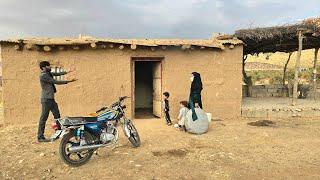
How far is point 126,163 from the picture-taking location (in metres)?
6.23

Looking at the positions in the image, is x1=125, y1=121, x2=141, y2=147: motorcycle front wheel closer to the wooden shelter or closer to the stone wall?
the wooden shelter

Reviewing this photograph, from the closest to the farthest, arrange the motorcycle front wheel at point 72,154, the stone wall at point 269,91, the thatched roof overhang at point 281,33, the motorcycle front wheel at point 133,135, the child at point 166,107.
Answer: the motorcycle front wheel at point 72,154, the motorcycle front wheel at point 133,135, the child at point 166,107, the thatched roof overhang at point 281,33, the stone wall at point 269,91

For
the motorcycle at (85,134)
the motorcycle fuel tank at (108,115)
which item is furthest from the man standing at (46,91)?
the motorcycle fuel tank at (108,115)

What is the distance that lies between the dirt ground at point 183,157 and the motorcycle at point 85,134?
23 centimetres

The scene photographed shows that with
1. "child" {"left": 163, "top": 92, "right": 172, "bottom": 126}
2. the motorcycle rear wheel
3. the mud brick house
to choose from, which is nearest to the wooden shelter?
the mud brick house

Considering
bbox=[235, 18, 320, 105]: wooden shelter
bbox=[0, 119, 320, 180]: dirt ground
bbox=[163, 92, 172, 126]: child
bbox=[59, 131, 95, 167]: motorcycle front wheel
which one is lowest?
bbox=[0, 119, 320, 180]: dirt ground

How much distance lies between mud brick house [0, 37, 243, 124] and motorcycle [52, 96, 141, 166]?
3.62 meters

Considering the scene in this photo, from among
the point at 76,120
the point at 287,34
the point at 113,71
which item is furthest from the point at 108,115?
the point at 287,34

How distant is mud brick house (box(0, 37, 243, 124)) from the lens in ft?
32.1

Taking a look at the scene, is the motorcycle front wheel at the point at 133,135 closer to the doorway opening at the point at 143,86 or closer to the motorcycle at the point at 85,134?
the motorcycle at the point at 85,134

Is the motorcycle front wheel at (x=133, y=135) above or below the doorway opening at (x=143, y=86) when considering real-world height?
below

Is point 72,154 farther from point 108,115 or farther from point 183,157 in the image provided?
point 183,157

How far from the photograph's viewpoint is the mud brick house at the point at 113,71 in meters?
9.78

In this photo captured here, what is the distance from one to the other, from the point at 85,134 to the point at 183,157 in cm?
187
